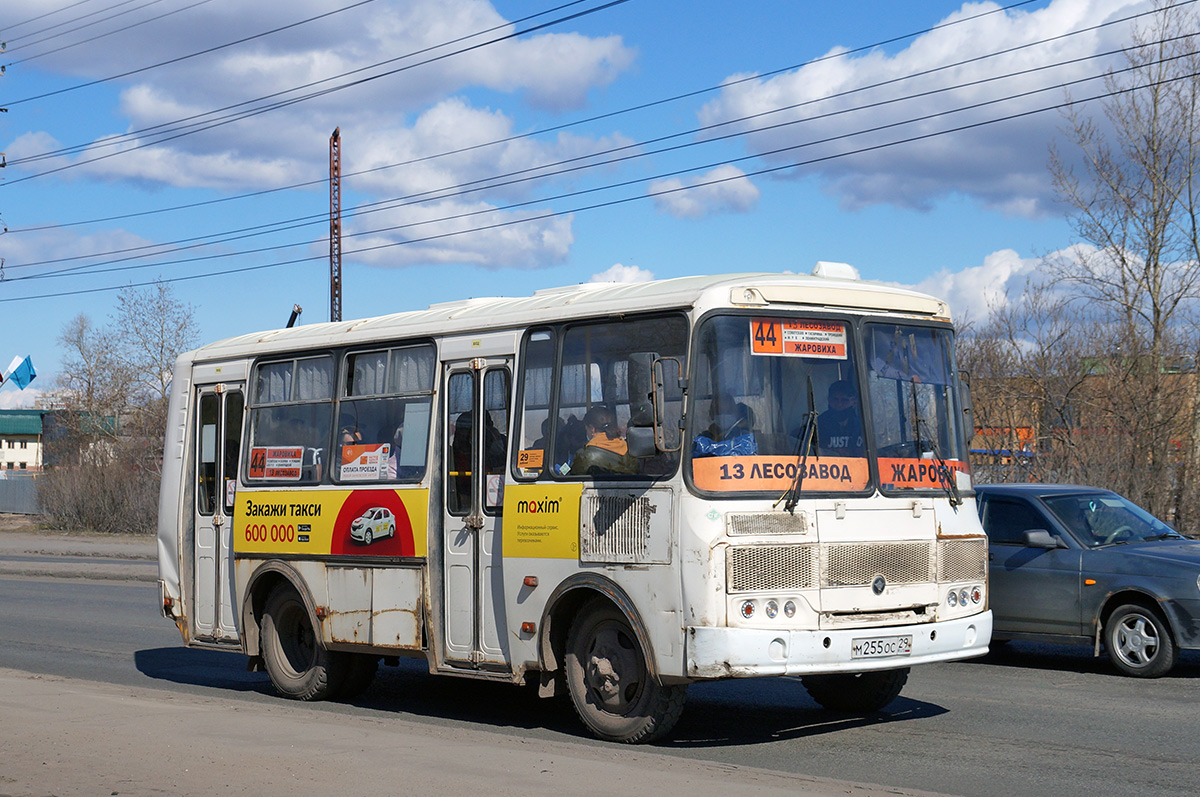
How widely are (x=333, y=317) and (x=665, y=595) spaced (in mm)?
27875

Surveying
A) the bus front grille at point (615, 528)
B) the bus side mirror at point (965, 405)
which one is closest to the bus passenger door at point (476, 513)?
the bus front grille at point (615, 528)

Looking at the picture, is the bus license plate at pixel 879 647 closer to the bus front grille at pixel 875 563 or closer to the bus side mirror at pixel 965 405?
the bus front grille at pixel 875 563

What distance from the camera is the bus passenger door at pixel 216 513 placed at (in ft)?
40.2

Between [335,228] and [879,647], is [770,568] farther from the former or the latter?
[335,228]

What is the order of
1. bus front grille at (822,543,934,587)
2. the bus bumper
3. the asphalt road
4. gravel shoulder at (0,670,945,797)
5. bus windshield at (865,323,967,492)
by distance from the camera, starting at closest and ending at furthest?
1. gravel shoulder at (0,670,945,797)
2. the asphalt road
3. the bus bumper
4. bus front grille at (822,543,934,587)
5. bus windshield at (865,323,967,492)

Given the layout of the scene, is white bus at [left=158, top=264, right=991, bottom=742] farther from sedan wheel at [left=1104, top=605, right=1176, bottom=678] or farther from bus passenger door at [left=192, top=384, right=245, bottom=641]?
sedan wheel at [left=1104, top=605, right=1176, bottom=678]

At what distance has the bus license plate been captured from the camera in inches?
330

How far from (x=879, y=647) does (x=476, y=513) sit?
3.14 metres

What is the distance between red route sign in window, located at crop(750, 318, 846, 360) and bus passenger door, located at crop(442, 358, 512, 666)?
85.1 inches

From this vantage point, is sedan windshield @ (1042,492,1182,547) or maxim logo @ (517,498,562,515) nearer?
maxim logo @ (517,498,562,515)

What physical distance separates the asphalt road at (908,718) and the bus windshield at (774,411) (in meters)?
1.77

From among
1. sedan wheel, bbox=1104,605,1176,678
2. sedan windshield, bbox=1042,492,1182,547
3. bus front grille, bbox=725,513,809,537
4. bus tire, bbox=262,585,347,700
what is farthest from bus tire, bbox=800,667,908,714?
bus tire, bbox=262,585,347,700

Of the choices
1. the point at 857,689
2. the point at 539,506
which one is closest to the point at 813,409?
the point at 539,506

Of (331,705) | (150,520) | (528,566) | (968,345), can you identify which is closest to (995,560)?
(528,566)
